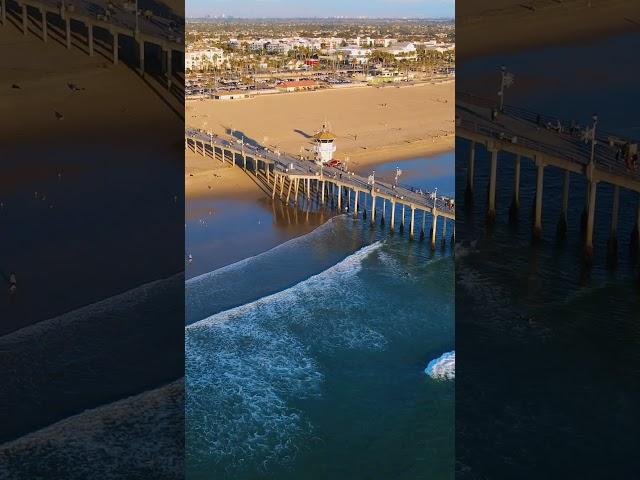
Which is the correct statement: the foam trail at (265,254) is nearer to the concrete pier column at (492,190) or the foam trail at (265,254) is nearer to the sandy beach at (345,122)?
the sandy beach at (345,122)

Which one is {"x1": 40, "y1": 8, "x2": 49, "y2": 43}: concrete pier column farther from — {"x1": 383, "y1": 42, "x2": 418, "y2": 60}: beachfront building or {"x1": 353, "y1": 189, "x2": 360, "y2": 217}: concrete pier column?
{"x1": 383, "y1": 42, "x2": 418, "y2": 60}: beachfront building

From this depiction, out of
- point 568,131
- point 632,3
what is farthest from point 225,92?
point 568,131

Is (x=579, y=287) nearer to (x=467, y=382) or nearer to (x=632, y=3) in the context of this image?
(x=467, y=382)

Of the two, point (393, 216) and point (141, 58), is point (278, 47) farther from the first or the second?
point (141, 58)

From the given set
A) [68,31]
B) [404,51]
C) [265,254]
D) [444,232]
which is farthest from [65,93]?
[404,51]

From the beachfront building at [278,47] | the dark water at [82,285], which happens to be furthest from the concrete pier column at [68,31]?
the beachfront building at [278,47]
